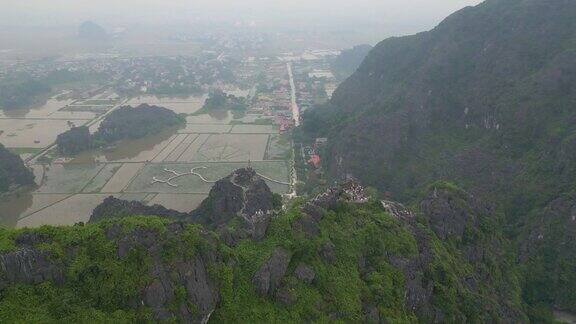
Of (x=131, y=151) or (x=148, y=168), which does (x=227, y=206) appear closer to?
(x=148, y=168)

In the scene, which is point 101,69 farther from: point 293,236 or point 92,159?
point 293,236

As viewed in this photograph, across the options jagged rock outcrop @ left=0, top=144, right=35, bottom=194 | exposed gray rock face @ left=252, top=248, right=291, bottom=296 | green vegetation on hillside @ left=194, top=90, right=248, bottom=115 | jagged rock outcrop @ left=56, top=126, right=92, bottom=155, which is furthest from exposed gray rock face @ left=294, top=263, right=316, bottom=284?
green vegetation on hillside @ left=194, top=90, right=248, bottom=115

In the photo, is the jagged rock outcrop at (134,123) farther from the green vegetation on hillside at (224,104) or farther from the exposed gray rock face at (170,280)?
the exposed gray rock face at (170,280)

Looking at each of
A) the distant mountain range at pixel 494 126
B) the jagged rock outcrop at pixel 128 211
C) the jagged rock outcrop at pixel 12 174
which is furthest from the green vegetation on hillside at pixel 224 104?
the jagged rock outcrop at pixel 128 211

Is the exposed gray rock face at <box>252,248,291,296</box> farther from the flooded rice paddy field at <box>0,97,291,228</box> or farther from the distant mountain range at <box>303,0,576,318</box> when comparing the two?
the flooded rice paddy field at <box>0,97,291,228</box>

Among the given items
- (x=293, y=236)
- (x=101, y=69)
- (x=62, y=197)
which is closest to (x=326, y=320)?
(x=293, y=236)

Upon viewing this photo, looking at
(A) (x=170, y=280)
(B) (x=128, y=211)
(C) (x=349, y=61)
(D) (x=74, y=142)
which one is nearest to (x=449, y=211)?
(A) (x=170, y=280)
